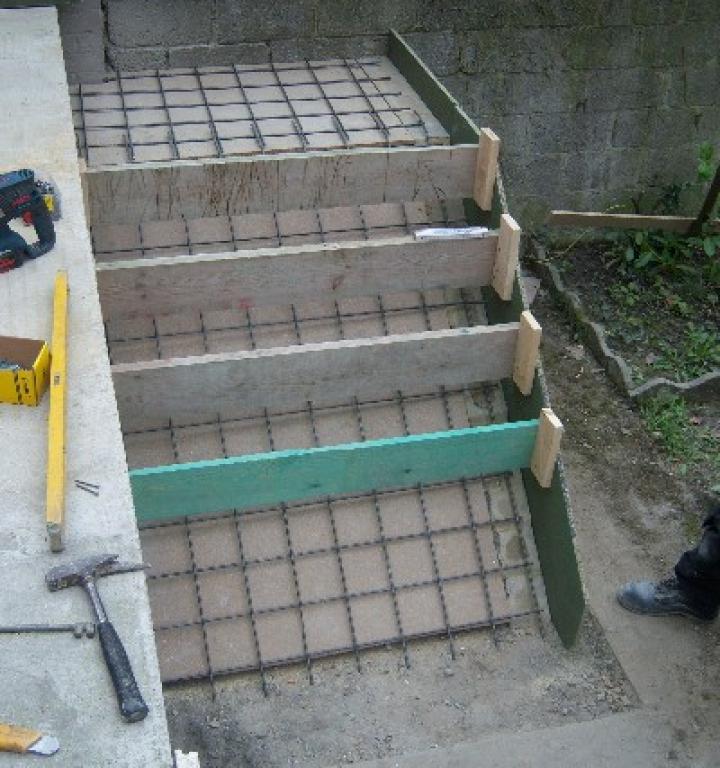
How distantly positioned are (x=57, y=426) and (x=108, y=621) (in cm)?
60

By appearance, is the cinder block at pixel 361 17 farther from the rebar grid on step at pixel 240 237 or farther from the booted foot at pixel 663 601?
the booted foot at pixel 663 601

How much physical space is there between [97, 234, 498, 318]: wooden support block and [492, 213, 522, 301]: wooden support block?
0.04 meters

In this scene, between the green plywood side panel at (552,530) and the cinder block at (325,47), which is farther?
the cinder block at (325,47)

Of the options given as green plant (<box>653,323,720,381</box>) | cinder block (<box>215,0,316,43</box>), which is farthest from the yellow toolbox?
green plant (<box>653,323,720,381</box>)

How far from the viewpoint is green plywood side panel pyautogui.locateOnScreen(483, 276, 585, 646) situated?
137 inches

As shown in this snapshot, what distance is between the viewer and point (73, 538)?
2.11 meters

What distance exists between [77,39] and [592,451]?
3365 millimetres

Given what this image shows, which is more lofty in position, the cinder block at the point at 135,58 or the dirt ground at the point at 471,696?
the cinder block at the point at 135,58

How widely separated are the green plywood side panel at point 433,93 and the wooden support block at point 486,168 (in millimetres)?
113

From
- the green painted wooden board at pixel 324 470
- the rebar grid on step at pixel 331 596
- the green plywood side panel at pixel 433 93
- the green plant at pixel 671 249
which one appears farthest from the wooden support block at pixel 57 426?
the green plant at pixel 671 249

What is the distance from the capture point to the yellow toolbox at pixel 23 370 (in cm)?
241

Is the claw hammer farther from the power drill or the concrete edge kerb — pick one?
the concrete edge kerb

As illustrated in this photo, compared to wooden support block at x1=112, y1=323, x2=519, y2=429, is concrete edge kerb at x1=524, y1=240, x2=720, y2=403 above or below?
below

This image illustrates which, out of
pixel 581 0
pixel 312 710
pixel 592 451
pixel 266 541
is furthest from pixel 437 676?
pixel 581 0
